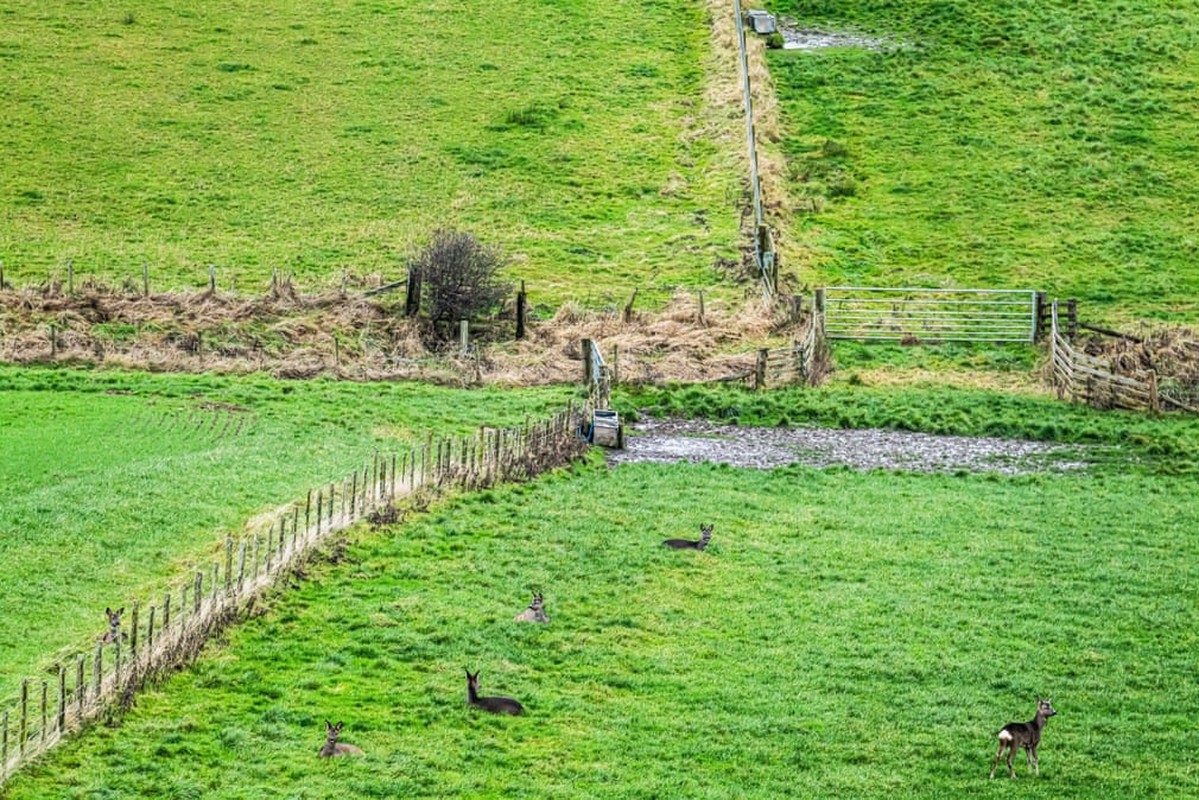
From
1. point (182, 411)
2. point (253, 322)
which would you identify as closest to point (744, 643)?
point (182, 411)

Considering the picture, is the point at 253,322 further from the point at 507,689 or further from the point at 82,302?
the point at 507,689

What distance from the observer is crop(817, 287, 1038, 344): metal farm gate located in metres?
49.9

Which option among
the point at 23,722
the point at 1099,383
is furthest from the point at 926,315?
the point at 23,722

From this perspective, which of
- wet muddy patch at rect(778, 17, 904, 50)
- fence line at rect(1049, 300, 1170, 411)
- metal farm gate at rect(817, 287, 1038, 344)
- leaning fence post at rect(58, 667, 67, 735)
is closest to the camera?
leaning fence post at rect(58, 667, 67, 735)

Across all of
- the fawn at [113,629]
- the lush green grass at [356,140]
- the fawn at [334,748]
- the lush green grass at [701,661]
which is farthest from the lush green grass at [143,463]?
the lush green grass at [356,140]

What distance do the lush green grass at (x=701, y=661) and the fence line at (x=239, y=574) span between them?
37cm

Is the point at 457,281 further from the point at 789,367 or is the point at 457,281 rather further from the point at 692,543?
the point at 692,543

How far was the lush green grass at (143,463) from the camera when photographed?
82.8 feet

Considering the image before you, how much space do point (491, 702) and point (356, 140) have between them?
47.7 metres

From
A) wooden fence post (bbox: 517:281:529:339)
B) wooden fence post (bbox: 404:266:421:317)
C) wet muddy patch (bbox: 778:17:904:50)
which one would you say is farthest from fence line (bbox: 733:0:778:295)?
wooden fence post (bbox: 404:266:421:317)

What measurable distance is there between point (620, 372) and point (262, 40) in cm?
3829

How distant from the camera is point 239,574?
24531 mm

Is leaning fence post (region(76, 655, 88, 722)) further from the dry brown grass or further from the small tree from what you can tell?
the small tree

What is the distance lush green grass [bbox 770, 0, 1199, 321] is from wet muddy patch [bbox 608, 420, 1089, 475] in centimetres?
1492
